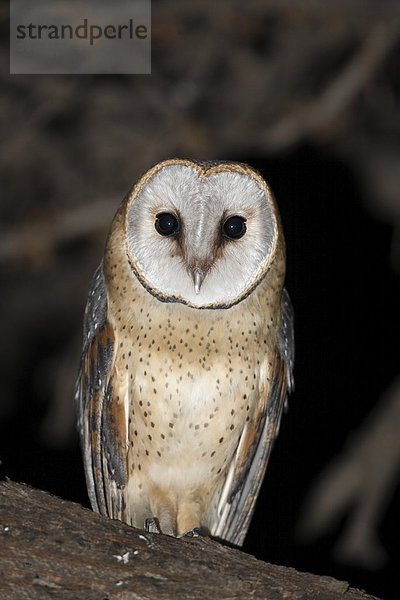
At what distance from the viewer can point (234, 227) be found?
2.81 meters

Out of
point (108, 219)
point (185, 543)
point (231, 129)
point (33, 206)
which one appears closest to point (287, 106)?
point (231, 129)

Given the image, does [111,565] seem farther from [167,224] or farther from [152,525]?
[167,224]

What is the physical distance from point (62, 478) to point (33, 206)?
1735 millimetres

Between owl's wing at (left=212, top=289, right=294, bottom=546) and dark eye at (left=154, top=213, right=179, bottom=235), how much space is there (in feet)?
2.25

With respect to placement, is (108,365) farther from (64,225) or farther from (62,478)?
(62,478)

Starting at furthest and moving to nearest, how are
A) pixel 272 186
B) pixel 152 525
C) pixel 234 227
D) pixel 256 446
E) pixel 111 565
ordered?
pixel 272 186 → pixel 256 446 → pixel 152 525 → pixel 234 227 → pixel 111 565

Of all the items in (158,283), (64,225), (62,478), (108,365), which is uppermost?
(64,225)

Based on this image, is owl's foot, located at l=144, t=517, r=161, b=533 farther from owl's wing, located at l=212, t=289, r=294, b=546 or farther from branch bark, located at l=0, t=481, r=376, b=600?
branch bark, located at l=0, t=481, r=376, b=600

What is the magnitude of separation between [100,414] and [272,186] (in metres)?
2.53

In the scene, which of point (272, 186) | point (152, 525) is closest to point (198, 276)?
point (152, 525)

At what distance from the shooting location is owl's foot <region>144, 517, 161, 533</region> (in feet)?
10.2

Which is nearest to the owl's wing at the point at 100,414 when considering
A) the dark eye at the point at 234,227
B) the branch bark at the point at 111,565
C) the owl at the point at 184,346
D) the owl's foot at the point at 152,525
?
the owl at the point at 184,346

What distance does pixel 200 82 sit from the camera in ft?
16.5

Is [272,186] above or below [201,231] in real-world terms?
above
